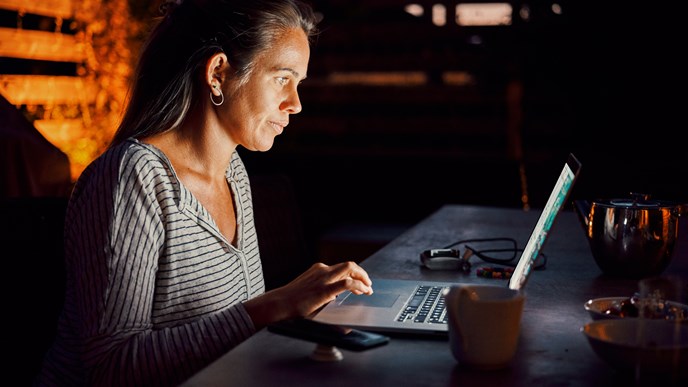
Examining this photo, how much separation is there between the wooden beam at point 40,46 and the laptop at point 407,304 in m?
2.87

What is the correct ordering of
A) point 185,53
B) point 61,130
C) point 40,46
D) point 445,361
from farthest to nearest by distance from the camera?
1. point 61,130
2. point 40,46
3. point 185,53
4. point 445,361

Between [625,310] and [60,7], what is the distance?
3.69 m

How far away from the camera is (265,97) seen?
155cm

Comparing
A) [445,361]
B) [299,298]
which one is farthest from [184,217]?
[445,361]

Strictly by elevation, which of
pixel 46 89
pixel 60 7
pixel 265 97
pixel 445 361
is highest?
pixel 60 7

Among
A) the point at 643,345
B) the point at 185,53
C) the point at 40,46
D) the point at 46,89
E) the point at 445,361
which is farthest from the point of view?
the point at 46,89

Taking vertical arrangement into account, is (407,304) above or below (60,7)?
below

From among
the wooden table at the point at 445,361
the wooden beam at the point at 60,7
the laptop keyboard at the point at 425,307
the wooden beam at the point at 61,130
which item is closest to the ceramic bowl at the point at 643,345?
the wooden table at the point at 445,361

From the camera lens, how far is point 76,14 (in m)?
4.30

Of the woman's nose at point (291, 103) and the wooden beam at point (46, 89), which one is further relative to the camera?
the wooden beam at point (46, 89)

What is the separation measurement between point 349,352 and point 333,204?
3240 millimetres

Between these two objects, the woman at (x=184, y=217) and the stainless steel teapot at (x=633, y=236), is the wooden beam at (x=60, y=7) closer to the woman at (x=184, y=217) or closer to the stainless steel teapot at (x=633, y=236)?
the woman at (x=184, y=217)

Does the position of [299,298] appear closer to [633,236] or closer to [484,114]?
[633,236]

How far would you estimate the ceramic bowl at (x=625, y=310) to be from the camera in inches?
44.4
